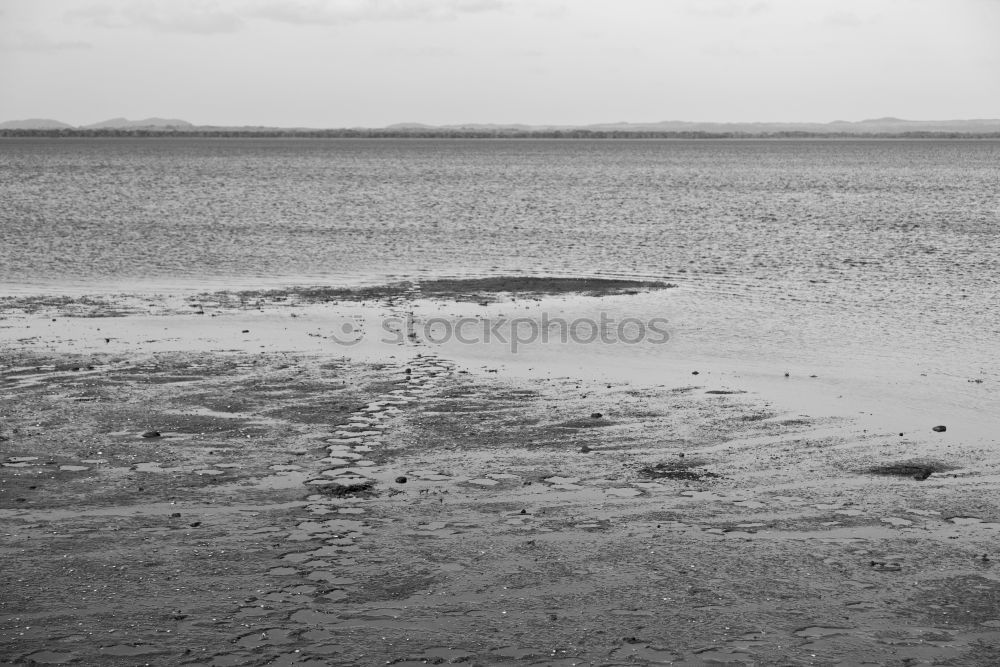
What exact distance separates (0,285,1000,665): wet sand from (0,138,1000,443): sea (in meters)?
2.70

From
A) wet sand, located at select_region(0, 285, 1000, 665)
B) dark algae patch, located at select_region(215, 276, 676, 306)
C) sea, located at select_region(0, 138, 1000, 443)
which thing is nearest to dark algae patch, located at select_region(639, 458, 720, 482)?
wet sand, located at select_region(0, 285, 1000, 665)

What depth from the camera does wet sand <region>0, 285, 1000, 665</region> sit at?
28.1 feet

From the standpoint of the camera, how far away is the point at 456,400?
16094 mm

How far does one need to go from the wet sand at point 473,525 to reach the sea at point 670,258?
2.70 meters

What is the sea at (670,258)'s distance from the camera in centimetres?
1938

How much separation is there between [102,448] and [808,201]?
210ft

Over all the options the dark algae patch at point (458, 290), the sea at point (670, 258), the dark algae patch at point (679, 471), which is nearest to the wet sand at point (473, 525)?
the dark algae patch at point (679, 471)

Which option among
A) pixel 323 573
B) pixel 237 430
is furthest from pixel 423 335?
pixel 323 573

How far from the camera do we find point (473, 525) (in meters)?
10.9

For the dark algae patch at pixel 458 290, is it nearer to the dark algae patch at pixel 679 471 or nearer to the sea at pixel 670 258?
the sea at pixel 670 258

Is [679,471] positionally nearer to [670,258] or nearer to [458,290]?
[458,290]

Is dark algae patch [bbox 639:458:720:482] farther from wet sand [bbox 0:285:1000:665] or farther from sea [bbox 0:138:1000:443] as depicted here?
sea [bbox 0:138:1000:443]

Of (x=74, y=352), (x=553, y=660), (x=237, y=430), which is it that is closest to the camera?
(x=553, y=660)

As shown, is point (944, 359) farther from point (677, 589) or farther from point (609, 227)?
point (609, 227)
